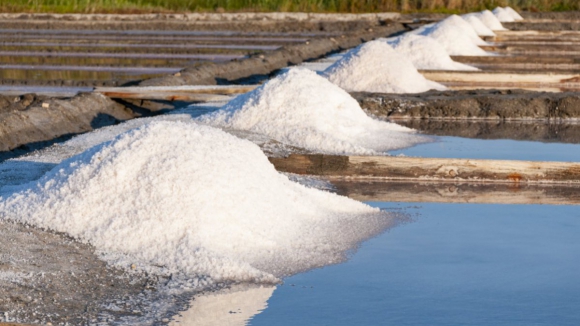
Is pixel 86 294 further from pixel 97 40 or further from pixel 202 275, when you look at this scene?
pixel 97 40

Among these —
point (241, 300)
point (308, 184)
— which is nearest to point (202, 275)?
point (241, 300)

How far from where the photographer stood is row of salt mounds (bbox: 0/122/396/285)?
11.1 ft

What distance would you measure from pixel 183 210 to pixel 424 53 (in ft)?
23.3

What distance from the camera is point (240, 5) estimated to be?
72.9ft

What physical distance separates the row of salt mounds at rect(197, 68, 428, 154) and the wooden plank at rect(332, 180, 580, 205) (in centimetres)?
53

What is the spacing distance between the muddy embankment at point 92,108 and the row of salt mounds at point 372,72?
1.34m

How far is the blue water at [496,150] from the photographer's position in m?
5.93

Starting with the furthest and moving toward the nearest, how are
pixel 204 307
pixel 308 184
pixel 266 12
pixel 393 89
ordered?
pixel 266 12 → pixel 393 89 → pixel 308 184 → pixel 204 307

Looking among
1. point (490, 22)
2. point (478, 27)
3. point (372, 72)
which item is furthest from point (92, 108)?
point (490, 22)

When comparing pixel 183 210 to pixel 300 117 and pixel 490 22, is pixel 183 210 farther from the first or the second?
pixel 490 22

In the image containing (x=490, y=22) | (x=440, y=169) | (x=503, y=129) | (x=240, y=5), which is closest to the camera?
(x=440, y=169)

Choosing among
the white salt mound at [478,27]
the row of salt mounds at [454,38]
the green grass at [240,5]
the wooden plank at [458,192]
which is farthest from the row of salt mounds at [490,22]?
the wooden plank at [458,192]

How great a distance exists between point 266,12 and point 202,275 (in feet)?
61.0

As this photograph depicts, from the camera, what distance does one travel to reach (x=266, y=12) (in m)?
21.5
